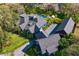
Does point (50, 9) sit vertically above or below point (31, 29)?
above

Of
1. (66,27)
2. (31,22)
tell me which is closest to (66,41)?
(66,27)

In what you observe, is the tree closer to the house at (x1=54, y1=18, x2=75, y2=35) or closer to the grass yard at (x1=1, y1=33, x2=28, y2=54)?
the house at (x1=54, y1=18, x2=75, y2=35)

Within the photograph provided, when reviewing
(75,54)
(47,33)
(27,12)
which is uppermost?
(27,12)

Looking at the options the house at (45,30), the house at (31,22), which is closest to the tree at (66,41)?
the house at (45,30)

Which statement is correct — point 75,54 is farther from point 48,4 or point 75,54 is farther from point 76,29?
point 48,4

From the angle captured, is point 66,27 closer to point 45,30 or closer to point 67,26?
point 67,26

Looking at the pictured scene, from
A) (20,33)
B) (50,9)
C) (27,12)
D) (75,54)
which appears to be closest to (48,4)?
(50,9)

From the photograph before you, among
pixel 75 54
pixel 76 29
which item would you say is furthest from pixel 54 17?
pixel 75 54

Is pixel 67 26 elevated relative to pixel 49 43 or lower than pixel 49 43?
elevated
